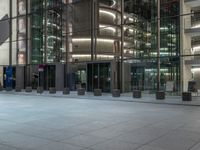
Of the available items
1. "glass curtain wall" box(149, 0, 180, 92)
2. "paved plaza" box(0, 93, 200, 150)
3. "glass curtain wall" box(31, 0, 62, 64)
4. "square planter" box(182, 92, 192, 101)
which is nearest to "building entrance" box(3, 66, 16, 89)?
"glass curtain wall" box(31, 0, 62, 64)

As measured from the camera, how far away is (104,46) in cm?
2942

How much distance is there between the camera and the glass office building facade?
89.2 ft

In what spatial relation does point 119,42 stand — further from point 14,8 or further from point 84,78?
point 14,8

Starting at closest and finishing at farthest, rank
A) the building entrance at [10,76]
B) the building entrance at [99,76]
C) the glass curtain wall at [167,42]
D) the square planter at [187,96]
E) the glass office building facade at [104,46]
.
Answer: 1. the square planter at [187,96]
2. the glass curtain wall at [167,42]
3. the glass office building facade at [104,46]
4. the building entrance at [99,76]
5. the building entrance at [10,76]

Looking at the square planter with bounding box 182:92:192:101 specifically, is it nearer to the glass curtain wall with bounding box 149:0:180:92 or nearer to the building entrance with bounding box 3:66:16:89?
the glass curtain wall with bounding box 149:0:180:92

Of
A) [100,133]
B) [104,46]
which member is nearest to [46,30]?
[104,46]

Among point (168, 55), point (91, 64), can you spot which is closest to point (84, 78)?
point (91, 64)

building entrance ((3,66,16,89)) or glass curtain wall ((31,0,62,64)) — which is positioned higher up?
glass curtain wall ((31,0,62,64))

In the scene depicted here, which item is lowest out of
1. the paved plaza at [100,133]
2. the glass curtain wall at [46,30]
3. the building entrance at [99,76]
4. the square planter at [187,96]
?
the paved plaza at [100,133]

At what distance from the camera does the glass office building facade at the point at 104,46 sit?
27.2 metres

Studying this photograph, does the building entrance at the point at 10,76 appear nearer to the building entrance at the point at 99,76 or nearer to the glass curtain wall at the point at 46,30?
the glass curtain wall at the point at 46,30

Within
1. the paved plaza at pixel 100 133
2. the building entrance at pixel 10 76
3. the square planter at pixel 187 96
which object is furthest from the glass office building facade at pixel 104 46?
the paved plaza at pixel 100 133

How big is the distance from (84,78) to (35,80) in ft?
25.3

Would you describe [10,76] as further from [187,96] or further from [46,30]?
[187,96]
